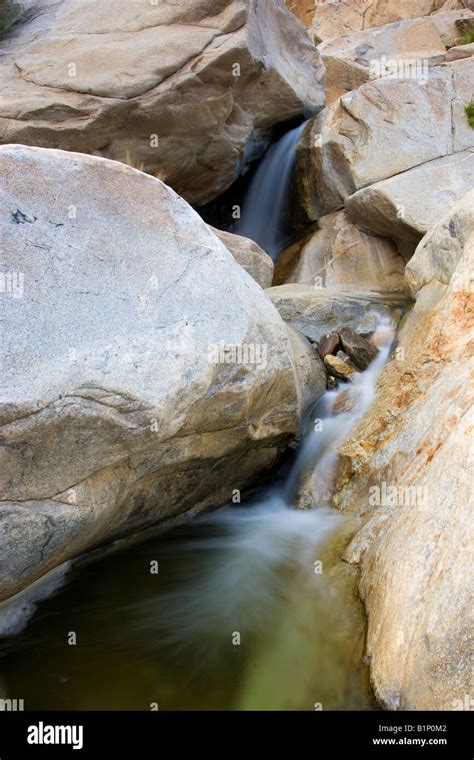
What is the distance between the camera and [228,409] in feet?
18.8

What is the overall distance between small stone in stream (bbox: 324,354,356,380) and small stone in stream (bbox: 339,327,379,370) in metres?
0.14

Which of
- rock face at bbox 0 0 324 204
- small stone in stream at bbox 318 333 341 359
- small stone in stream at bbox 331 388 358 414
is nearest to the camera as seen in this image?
small stone in stream at bbox 331 388 358 414

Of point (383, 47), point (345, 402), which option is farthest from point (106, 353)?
point (383, 47)

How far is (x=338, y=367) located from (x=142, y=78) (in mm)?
6402

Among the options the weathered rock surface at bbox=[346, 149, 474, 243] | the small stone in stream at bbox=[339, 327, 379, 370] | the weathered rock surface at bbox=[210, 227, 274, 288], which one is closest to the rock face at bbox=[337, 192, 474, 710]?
the small stone in stream at bbox=[339, 327, 379, 370]

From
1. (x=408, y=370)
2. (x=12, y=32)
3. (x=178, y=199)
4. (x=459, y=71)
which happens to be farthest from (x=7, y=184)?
(x=459, y=71)

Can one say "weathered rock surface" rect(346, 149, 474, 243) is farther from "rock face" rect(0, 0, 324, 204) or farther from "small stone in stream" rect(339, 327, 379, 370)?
"small stone in stream" rect(339, 327, 379, 370)

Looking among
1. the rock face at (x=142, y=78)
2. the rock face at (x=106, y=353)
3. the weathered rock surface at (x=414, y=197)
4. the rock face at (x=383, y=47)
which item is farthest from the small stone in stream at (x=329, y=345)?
the rock face at (x=383, y=47)

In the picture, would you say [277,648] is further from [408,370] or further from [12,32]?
[12,32]

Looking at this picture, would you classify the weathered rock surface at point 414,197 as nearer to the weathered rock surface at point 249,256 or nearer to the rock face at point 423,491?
the weathered rock surface at point 249,256

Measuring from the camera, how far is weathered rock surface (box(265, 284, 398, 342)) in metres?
9.01

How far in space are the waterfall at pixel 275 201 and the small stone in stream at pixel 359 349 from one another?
6.65 meters

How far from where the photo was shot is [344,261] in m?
13.4
